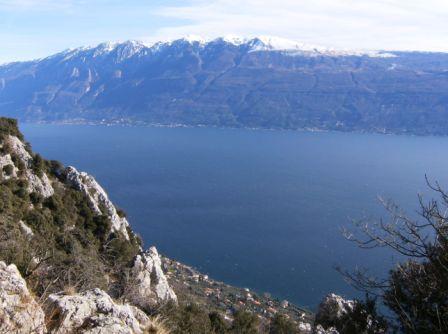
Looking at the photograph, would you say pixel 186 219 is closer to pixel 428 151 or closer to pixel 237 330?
pixel 237 330

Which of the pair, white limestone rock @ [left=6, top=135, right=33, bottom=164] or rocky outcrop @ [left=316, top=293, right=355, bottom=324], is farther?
white limestone rock @ [left=6, top=135, right=33, bottom=164]

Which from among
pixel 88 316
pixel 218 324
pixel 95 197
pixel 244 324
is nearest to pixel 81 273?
pixel 88 316

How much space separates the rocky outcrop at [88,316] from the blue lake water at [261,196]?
372 inches

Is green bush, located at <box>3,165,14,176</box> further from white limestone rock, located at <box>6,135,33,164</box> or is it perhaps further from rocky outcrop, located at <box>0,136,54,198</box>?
white limestone rock, located at <box>6,135,33,164</box>

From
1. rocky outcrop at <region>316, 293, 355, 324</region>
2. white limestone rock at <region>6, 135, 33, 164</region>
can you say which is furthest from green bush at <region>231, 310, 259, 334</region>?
white limestone rock at <region>6, 135, 33, 164</region>

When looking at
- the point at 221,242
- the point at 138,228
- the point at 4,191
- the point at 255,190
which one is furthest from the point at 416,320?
the point at 255,190

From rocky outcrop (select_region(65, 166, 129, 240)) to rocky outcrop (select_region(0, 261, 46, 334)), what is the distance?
1841cm

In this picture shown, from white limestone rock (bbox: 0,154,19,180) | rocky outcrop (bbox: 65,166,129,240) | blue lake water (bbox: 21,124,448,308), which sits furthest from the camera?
blue lake water (bbox: 21,124,448,308)

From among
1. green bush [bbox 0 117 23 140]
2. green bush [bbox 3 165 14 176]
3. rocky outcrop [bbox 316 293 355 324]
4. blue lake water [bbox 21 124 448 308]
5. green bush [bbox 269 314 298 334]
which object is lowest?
blue lake water [bbox 21 124 448 308]

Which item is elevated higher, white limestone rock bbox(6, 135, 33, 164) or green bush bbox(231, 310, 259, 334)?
white limestone rock bbox(6, 135, 33, 164)

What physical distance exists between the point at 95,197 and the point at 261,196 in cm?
4922

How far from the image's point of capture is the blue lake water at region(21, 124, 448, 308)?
42.7 metres

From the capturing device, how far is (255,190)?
250 feet

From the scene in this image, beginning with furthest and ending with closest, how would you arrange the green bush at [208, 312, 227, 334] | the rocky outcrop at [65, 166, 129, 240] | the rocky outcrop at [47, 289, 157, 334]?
the rocky outcrop at [65, 166, 129, 240]
the green bush at [208, 312, 227, 334]
the rocky outcrop at [47, 289, 157, 334]
